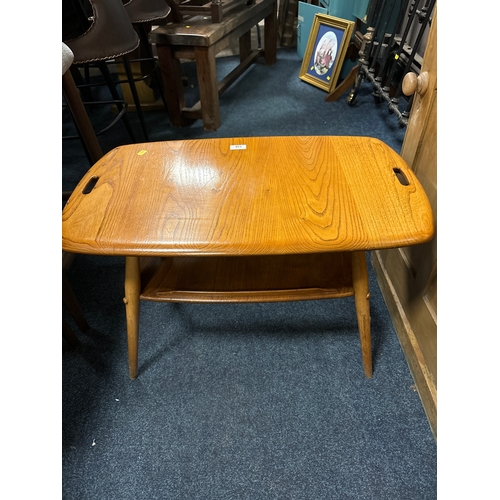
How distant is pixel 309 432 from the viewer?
926 mm

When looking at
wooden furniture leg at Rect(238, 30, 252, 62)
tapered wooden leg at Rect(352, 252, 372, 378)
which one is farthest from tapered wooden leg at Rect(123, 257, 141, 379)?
wooden furniture leg at Rect(238, 30, 252, 62)

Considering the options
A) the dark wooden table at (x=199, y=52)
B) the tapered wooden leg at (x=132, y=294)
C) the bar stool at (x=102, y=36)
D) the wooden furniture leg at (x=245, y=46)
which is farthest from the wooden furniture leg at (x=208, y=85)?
the tapered wooden leg at (x=132, y=294)

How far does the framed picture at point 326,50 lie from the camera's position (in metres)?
2.39

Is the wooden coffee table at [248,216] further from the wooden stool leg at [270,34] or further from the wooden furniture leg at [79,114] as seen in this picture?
the wooden stool leg at [270,34]

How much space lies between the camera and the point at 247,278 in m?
0.92

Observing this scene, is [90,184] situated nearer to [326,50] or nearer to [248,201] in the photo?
[248,201]

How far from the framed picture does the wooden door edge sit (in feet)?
5.98

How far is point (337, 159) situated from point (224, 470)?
84 centimetres

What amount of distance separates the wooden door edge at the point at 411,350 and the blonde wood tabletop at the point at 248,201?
488 millimetres

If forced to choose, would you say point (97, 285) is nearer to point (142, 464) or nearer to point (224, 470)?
point (142, 464)

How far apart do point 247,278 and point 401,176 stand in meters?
0.46

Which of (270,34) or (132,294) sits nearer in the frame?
(132,294)

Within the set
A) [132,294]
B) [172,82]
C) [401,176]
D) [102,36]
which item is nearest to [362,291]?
[401,176]

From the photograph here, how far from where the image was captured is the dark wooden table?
1.92 m
